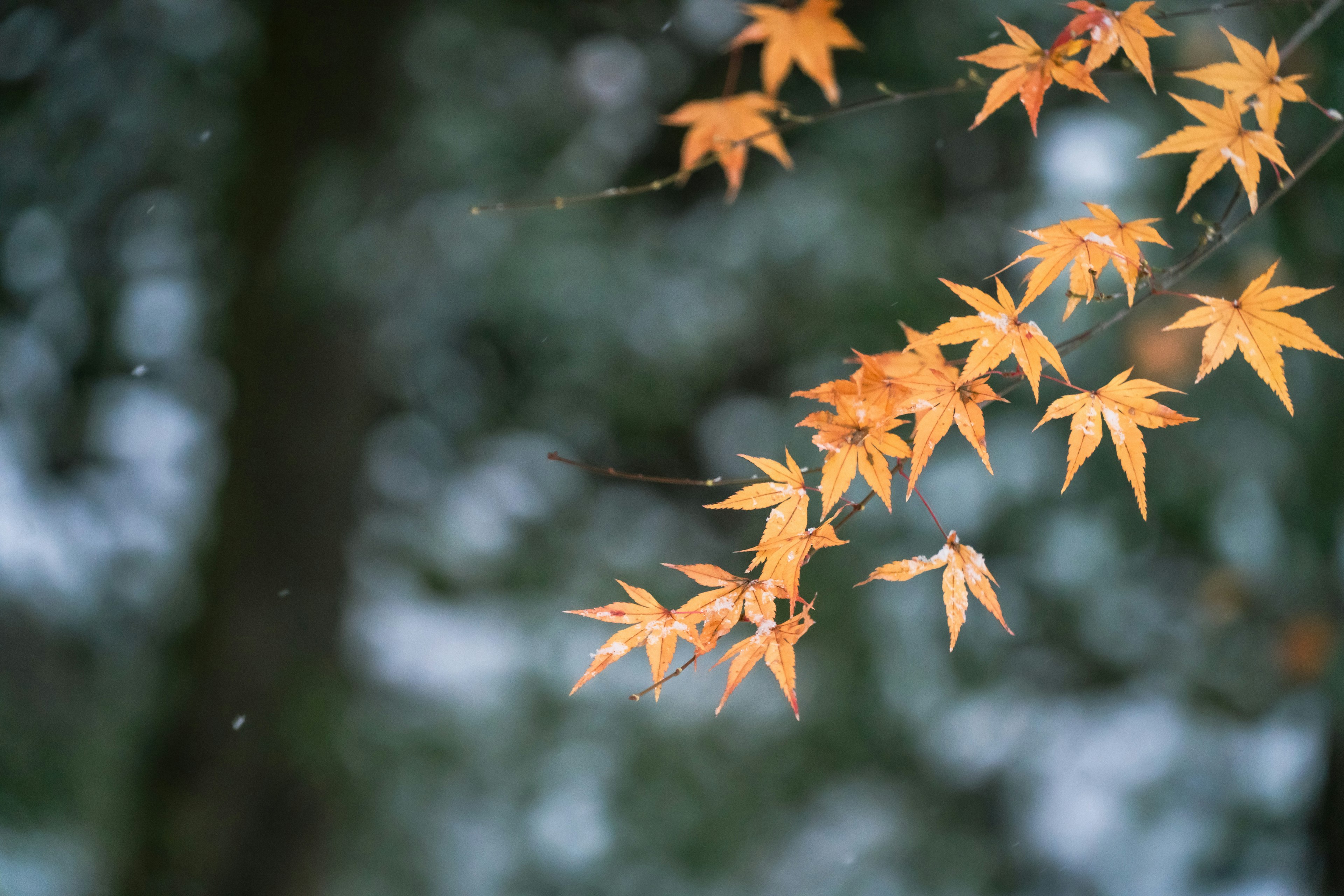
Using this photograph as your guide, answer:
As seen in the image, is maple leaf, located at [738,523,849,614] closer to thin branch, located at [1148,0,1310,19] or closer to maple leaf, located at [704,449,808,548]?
maple leaf, located at [704,449,808,548]

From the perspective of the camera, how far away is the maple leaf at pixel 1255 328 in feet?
2.15

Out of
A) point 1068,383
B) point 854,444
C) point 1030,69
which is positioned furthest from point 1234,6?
point 854,444

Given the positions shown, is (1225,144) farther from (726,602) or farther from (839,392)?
(726,602)

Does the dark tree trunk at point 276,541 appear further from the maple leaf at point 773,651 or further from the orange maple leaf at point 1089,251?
the orange maple leaf at point 1089,251

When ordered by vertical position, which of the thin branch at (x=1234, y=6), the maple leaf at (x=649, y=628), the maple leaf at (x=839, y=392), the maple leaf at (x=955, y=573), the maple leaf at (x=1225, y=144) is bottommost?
the maple leaf at (x=649, y=628)

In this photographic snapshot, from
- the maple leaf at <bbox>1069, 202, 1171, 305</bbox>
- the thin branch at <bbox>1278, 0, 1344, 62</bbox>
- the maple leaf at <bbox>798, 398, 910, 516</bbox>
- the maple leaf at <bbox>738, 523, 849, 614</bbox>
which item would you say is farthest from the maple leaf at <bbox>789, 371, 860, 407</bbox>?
the thin branch at <bbox>1278, 0, 1344, 62</bbox>

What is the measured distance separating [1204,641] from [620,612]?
230 cm

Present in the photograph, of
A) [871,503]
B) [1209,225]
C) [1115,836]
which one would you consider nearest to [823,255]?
[871,503]

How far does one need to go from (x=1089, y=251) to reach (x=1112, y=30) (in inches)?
7.8

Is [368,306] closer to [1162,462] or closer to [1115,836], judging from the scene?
[1162,462]

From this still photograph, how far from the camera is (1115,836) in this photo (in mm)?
2338

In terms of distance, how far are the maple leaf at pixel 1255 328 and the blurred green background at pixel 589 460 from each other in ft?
4.40

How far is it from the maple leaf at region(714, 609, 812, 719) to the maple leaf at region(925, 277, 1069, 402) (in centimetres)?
27

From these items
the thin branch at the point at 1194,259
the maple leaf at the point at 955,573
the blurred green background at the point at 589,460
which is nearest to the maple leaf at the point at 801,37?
the thin branch at the point at 1194,259
